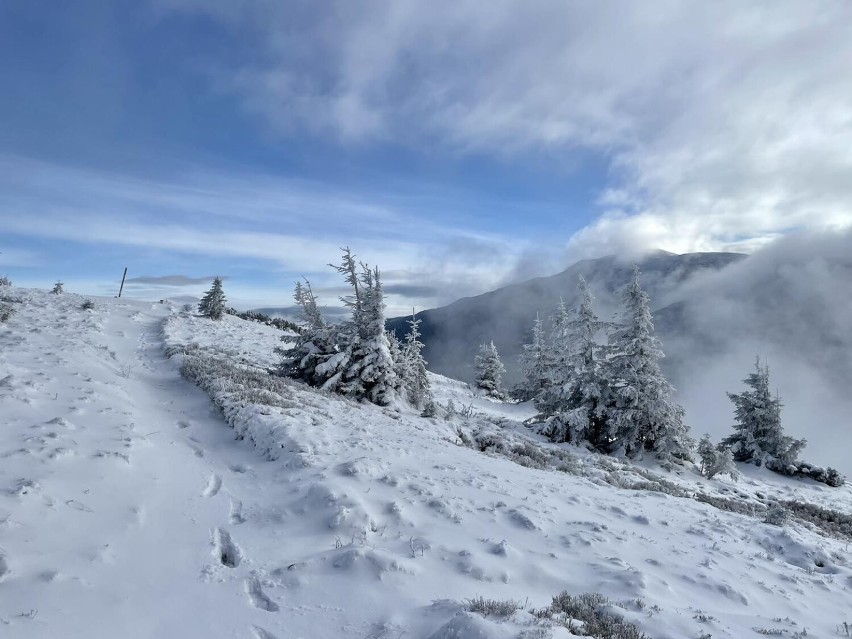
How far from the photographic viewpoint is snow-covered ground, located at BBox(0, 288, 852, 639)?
494 cm

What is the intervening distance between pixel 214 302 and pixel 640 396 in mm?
33427

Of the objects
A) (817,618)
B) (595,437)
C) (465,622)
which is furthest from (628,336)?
(465,622)

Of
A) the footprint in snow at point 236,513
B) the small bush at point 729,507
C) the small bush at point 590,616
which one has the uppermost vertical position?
the small bush at point 590,616

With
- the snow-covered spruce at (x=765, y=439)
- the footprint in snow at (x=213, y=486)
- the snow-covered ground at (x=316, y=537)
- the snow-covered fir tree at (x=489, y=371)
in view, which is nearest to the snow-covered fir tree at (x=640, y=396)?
the snow-covered spruce at (x=765, y=439)

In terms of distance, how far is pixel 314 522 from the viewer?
23.8 feet

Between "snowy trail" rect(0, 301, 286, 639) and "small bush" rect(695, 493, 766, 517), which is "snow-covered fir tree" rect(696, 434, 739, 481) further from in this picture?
"snowy trail" rect(0, 301, 286, 639)

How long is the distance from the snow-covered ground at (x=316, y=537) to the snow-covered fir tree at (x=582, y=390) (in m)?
9.62

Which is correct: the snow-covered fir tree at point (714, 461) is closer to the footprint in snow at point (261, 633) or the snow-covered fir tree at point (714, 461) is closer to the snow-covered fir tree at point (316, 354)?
the snow-covered fir tree at point (316, 354)

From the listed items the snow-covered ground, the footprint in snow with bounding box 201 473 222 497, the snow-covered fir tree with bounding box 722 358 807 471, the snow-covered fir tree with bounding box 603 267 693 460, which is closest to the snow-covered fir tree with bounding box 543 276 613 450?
the snow-covered fir tree with bounding box 603 267 693 460

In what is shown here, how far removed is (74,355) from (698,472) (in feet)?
88.1

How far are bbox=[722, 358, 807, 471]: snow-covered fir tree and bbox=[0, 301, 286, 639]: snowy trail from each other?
98.8ft

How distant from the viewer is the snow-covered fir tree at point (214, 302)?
38.7 m

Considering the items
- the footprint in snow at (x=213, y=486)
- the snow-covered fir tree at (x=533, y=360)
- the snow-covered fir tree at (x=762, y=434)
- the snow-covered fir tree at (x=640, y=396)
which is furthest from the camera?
the snow-covered fir tree at (x=533, y=360)

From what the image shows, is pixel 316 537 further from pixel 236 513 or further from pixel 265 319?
pixel 265 319
